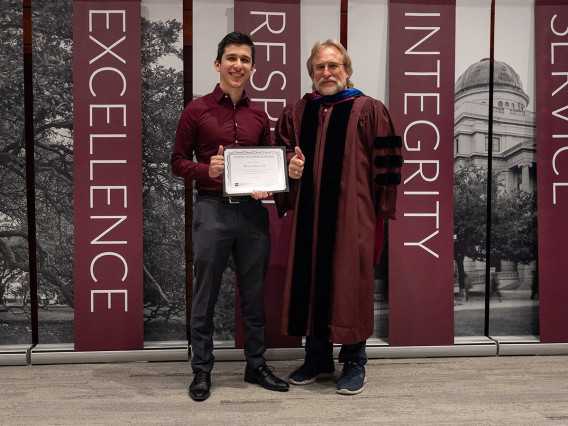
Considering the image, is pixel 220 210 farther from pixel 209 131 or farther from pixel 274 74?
pixel 274 74

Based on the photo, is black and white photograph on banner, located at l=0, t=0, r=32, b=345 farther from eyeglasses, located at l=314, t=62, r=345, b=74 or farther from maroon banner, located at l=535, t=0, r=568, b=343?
maroon banner, located at l=535, t=0, r=568, b=343

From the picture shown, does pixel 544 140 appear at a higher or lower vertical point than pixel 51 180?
higher

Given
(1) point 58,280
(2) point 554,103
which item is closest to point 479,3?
(2) point 554,103

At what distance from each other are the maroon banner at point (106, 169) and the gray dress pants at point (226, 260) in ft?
2.25

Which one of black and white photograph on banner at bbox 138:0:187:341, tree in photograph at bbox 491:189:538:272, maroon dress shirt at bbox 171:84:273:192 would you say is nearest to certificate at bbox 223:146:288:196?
maroon dress shirt at bbox 171:84:273:192

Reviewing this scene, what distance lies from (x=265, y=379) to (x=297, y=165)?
43.3 inches

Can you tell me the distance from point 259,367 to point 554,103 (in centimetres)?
240

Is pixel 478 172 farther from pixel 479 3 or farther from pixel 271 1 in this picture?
pixel 271 1

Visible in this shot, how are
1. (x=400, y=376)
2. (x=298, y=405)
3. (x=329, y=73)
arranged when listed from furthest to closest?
(x=400, y=376), (x=329, y=73), (x=298, y=405)

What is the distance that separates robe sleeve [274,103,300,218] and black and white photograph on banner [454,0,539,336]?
1189 mm

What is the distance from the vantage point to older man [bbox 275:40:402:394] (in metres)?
2.67

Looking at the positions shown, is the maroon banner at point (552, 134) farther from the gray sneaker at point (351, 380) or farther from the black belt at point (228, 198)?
the black belt at point (228, 198)

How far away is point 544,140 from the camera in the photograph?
333cm

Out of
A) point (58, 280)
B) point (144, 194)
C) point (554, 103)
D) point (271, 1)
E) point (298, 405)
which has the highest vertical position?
point (271, 1)
